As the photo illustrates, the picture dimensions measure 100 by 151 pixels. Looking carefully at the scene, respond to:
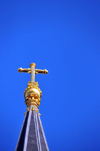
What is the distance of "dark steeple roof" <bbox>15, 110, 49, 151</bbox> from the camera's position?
1101cm

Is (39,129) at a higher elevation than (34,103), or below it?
below

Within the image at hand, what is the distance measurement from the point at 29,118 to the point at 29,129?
3.68 feet

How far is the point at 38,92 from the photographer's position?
16125 millimetres

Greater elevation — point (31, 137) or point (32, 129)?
point (32, 129)

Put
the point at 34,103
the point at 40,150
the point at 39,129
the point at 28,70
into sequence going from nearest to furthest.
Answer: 1. the point at 40,150
2. the point at 39,129
3. the point at 34,103
4. the point at 28,70

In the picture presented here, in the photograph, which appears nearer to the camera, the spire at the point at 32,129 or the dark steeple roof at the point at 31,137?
the dark steeple roof at the point at 31,137

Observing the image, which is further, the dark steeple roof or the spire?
the spire

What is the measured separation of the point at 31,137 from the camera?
38.8 feet

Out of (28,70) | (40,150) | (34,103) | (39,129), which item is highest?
(28,70)

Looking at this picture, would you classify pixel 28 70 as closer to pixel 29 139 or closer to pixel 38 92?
pixel 38 92

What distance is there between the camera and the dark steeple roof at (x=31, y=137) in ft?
36.1

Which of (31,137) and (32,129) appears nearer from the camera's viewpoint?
(31,137)

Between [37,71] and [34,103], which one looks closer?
[34,103]

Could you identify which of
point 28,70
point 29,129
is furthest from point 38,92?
point 29,129
